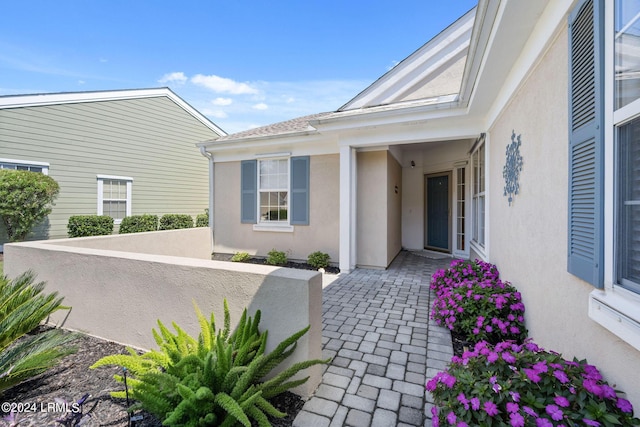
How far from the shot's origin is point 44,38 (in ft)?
26.6

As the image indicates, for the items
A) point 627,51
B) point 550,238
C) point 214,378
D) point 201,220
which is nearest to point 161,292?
point 214,378

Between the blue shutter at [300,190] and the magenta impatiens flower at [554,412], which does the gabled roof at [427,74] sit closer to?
the blue shutter at [300,190]

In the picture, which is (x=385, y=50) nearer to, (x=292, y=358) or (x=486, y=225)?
(x=486, y=225)

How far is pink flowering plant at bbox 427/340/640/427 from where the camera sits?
131 centimetres

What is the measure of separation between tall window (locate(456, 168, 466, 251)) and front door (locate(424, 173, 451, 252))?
378 millimetres

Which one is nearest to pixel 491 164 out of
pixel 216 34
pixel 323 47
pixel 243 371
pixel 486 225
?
pixel 486 225

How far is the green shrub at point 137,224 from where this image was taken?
1006 cm

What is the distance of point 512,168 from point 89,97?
497 inches

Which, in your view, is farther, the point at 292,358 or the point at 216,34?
the point at 216,34

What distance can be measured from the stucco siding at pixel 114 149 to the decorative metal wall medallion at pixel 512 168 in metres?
12.0

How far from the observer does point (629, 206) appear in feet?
4.66

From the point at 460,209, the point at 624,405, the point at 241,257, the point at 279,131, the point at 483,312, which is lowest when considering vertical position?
the point at 241,257

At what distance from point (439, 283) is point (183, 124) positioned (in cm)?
1254

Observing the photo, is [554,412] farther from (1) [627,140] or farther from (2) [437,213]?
(2) [437,213]
